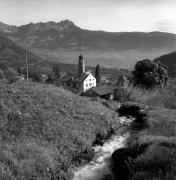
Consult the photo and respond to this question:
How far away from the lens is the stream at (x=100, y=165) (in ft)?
Answer: 49.2

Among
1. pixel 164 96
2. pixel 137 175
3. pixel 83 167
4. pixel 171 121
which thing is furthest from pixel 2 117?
pixel 164 96

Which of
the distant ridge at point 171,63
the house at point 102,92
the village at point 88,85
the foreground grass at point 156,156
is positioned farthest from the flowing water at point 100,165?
the distant ridge at point 171,63

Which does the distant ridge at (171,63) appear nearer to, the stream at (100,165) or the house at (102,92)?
the house at (102,92)

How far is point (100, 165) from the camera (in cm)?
1664

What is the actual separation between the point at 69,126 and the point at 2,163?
8016mm

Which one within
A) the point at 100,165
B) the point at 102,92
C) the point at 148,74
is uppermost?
the point at 148,74

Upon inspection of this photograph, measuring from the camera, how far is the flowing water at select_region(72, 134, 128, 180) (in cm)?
1502

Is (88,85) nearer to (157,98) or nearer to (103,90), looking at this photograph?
(103,90)

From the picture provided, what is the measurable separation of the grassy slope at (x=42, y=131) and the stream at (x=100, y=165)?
0.80 m

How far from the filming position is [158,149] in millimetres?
14719

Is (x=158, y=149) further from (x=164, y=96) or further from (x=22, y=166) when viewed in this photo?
(x=164, y=96)

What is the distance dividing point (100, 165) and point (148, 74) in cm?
4073

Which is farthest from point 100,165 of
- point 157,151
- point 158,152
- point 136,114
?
point 136,114

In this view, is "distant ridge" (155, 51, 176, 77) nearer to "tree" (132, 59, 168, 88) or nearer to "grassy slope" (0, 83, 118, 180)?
"tree" (132, 59, 168, 88)
